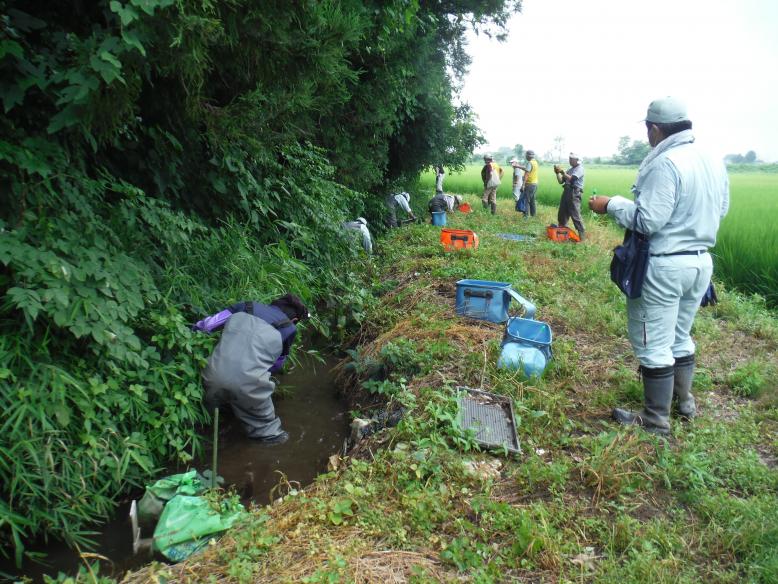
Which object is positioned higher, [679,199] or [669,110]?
[669,110]

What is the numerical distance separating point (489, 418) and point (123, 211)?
9.38 ft

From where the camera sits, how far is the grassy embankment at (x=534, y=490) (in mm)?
2180

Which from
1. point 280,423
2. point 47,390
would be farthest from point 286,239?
point 47,390

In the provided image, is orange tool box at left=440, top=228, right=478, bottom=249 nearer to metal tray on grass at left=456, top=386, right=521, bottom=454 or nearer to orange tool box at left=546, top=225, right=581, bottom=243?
orange tool box at left=546, top=225, right=581, bottom=243

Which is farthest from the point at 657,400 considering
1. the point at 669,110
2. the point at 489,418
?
the point at 669,110

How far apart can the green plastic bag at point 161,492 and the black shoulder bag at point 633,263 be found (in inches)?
109

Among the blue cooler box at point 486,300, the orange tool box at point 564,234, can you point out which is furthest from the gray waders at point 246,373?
the orange tool box at point 564,234

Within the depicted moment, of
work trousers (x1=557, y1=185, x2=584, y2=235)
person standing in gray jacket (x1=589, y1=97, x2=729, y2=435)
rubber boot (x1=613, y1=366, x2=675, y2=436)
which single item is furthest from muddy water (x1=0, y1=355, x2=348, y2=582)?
work trousers (x1=557, y1=185, x2=584, y2=235)

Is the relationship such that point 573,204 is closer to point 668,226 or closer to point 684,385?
point 684,385

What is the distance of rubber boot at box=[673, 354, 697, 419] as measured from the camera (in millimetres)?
3395

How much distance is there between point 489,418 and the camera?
3334 mm

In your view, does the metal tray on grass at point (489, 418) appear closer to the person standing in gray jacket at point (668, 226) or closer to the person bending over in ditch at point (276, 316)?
the person standing in gray jacket at point (668, 226)

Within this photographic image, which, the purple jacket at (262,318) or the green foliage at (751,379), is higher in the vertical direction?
the purple jacket at (262,318)

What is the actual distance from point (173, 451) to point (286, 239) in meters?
3.32
